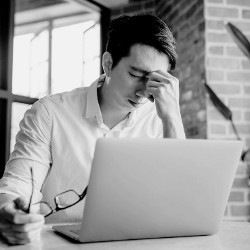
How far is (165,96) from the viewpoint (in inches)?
63.2

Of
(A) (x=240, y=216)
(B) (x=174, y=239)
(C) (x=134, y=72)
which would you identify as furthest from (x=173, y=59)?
(A) (x=240, y=216)

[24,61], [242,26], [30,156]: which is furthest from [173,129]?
[24,61]

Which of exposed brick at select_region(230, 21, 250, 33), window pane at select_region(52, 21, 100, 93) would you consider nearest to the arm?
exposed brick at select_region(230, 21, 250, 33)

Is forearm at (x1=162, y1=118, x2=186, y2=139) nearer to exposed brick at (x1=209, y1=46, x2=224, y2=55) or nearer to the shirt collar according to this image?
the shirt collar

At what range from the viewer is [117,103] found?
1.65 metres

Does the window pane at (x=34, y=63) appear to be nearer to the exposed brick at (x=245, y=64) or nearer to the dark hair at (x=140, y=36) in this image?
the exposed brick at (x=245, y=64)

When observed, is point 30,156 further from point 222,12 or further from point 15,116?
point 222,12

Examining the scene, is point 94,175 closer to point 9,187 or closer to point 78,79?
point 9,187

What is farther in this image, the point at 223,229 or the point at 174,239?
the point at 223,229

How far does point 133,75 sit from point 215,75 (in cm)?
111

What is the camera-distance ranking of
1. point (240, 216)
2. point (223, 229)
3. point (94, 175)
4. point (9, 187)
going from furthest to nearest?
1. point (240, 216)
2. point (9, 187)
3. point (223, 229)
4. point (94, 175)

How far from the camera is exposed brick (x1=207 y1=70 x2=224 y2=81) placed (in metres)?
2.54

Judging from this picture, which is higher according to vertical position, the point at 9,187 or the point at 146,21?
the point at 146,21

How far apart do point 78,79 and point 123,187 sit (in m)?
2.66
